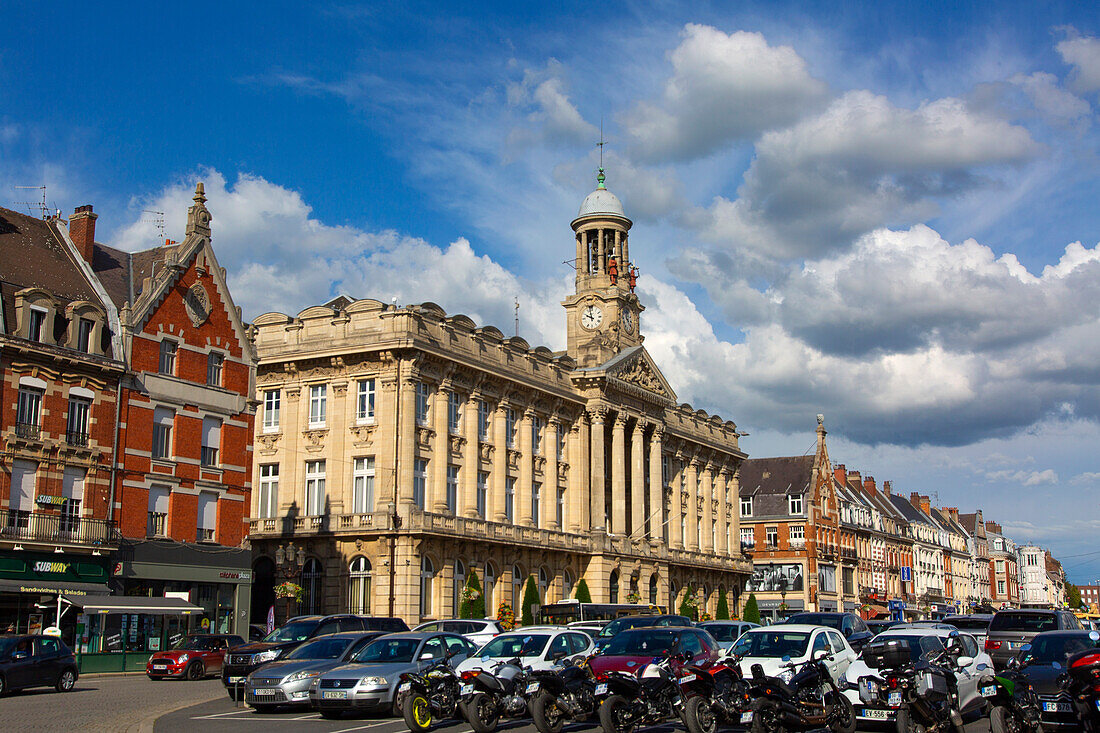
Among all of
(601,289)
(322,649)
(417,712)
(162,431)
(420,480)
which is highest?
(601,289)

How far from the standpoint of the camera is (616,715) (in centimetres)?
1944

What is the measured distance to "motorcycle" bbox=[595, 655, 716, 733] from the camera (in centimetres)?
1942

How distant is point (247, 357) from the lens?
48.8 metres

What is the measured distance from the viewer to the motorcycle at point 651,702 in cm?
1942

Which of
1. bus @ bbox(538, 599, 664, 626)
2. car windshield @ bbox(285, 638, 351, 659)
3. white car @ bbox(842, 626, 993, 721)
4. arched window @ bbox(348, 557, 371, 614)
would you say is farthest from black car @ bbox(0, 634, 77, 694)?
bus @ bbox(538, 599, 664, 626)

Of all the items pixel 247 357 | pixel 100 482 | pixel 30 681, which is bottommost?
pixel 30 681

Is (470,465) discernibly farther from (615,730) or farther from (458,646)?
(615,730)

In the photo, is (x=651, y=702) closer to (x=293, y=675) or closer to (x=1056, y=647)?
(x=293, y=675)

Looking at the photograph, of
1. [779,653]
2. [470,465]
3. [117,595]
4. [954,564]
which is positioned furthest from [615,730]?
[954,564]

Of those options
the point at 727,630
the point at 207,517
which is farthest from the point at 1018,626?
the point at 207,517

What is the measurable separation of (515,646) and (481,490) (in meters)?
34.7

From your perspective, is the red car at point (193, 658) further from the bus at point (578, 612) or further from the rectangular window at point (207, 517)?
the bus at point (578, 612)

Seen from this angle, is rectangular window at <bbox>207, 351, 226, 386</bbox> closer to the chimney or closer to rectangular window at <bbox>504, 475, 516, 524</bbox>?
the chimney

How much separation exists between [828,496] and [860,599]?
438 inches
